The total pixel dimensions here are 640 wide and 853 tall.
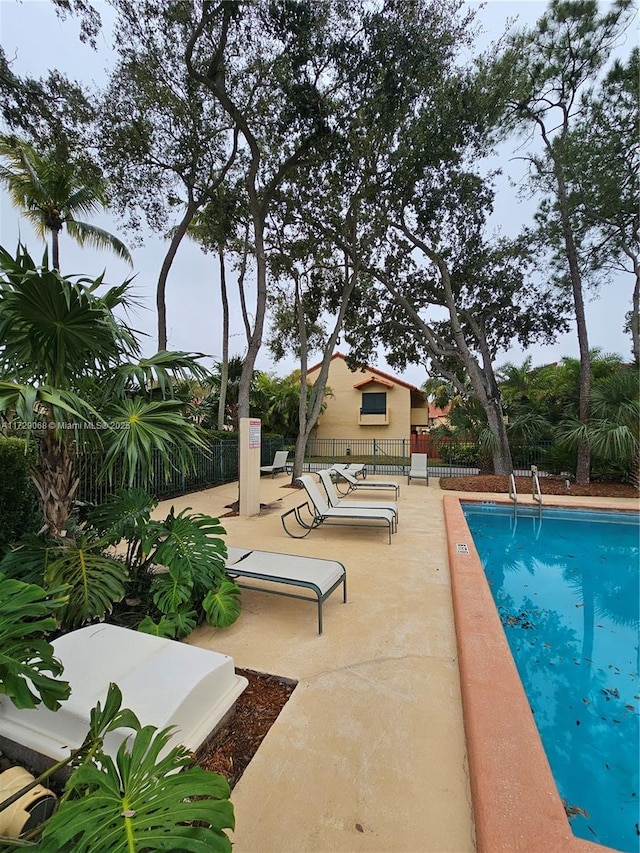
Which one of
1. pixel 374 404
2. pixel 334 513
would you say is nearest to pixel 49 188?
pixel 334 513

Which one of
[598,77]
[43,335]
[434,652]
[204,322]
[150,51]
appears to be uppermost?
[598,77]

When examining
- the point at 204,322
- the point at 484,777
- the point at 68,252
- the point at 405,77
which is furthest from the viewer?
the point at 204,322

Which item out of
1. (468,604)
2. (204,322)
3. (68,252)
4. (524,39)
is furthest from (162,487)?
(524,39)

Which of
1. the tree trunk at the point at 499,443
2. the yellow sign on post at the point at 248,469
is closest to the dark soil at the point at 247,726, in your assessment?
the yellow sign on post at the point at 248,469

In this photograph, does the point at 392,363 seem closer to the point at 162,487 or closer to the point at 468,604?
the point at 162,487

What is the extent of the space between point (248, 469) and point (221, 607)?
4.76 metres

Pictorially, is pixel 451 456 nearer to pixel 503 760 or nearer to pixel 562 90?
pixel 562 90

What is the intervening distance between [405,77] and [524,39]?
586 centimetres

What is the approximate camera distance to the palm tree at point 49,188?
32.8ft

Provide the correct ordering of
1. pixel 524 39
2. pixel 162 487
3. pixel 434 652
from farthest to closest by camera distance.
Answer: pixel 524 39
pixel 162 487
pixel 434 652

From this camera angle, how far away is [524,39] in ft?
35.1

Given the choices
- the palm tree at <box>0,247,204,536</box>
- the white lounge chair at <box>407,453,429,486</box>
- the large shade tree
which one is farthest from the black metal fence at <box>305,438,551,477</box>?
the palm tree at <box>0,247,204,536</box>

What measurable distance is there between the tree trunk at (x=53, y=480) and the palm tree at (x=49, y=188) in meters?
10.1

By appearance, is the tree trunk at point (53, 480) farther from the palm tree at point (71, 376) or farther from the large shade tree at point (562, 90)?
the large shade tree at point (562, 90)
